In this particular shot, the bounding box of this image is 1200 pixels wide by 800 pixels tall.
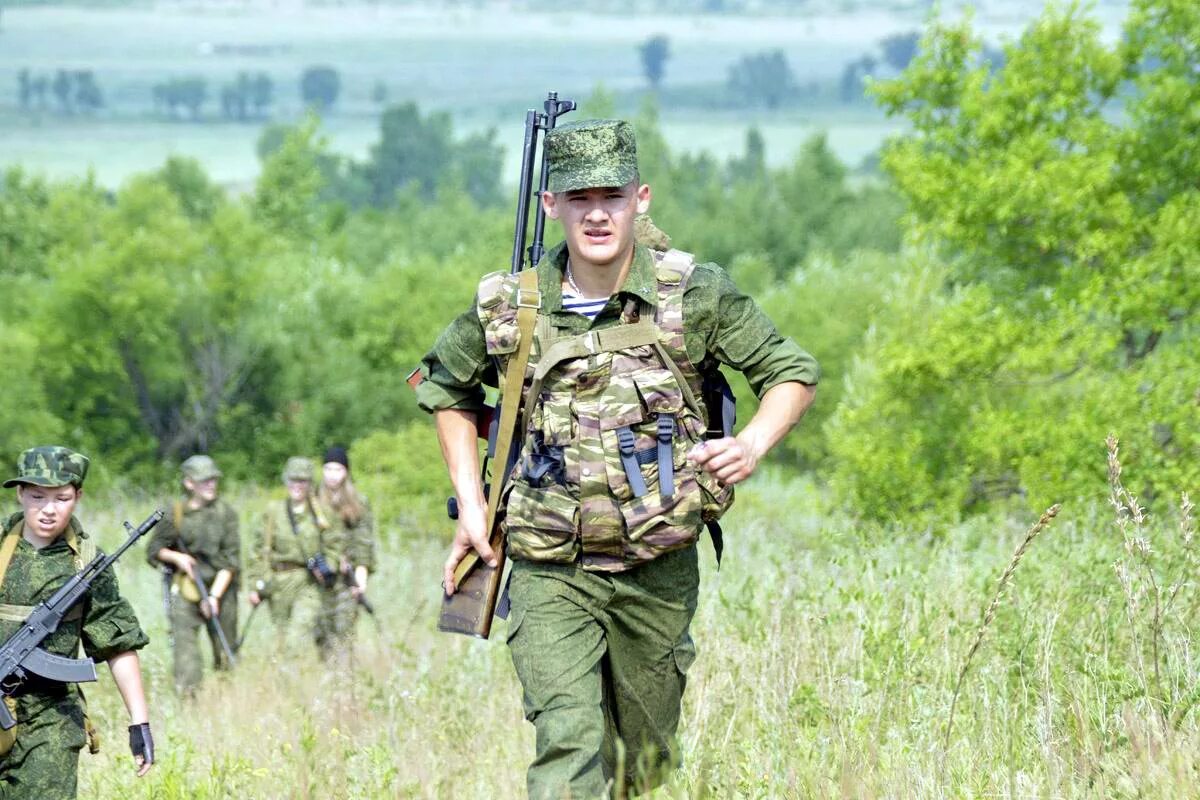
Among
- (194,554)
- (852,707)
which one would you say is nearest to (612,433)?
(852,707)

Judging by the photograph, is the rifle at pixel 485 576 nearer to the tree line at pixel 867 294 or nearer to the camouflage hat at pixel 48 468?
the camouflage hat at pixel 48 468

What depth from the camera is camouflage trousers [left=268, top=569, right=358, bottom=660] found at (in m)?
11.5

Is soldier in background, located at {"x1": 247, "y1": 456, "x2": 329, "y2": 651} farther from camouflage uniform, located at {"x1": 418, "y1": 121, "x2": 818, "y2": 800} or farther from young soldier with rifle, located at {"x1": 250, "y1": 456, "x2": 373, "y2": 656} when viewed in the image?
camouflage uniform, located at {"x1": 418, "y1": 121, "x2": 818, "y2": 800}

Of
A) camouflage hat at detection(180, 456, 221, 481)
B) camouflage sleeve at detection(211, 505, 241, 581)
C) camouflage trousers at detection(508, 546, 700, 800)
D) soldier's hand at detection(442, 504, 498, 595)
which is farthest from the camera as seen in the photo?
camouflage sleeve at detection(211, 505, 241, 581)

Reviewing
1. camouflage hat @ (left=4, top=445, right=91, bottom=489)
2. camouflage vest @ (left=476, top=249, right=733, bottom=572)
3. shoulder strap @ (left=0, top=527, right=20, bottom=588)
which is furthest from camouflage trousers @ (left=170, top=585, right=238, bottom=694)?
camouflage vest @ (left=476, top=249, right=733, bottom=572)

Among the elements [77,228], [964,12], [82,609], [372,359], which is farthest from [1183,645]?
[372,359]

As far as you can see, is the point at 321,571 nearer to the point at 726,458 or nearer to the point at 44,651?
the point at 44,651

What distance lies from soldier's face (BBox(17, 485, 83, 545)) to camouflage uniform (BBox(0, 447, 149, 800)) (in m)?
0.05

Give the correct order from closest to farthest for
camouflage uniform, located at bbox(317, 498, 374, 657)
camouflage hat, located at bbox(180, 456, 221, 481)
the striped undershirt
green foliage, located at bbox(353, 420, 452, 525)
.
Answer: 1. the striped undershirt
2. camouflage hat, located at bbox(180, 456, 221, 481)
3. camouflage uniform, located at bbox(317, 498, 374, 657)
4. green foliage, located at bbox(353, 420, 452, 525)

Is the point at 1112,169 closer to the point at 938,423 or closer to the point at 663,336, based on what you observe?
the point at 938,423

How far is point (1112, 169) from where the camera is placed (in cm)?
2072

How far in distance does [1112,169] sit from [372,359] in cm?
4089

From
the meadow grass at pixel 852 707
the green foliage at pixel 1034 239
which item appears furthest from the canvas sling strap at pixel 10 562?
the green foliage at pixel 1034 239

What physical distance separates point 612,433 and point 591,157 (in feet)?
2.39
